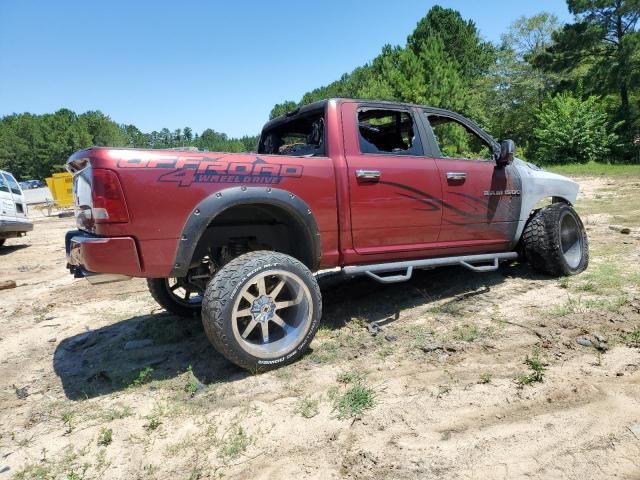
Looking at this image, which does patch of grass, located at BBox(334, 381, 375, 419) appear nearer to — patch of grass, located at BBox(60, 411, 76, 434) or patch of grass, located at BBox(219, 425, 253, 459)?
patch of grass, located at BBox(219, 425, 253, 459)

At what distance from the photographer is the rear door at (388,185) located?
136 inches

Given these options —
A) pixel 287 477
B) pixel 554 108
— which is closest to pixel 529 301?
pixel 287 477

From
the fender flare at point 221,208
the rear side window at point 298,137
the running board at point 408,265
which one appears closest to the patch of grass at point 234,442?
the fender flare at point 221,208

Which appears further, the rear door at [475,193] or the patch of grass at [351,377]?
the rear door at [475,193]

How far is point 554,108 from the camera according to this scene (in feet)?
89.0

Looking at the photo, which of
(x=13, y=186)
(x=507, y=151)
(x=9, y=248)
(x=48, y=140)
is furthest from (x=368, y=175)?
(x=48, y=140)

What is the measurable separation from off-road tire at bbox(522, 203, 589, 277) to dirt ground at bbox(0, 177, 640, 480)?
20 centimetres

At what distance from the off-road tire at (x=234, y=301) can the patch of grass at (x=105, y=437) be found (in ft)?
2.39

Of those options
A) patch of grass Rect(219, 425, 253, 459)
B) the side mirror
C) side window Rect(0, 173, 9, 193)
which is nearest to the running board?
the side mirror

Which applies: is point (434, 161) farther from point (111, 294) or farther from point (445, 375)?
point (111, 294)

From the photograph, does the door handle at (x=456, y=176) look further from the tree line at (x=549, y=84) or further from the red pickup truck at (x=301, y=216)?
the tree line at (x=549, y=84)

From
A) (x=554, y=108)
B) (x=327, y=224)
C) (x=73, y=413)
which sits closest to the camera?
(x=73, y=413)

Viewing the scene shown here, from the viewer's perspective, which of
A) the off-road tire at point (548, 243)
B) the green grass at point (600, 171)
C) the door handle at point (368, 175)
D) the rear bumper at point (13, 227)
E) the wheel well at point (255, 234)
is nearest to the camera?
the wheel well at point (255, 234)

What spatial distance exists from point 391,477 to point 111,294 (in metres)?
4.56
